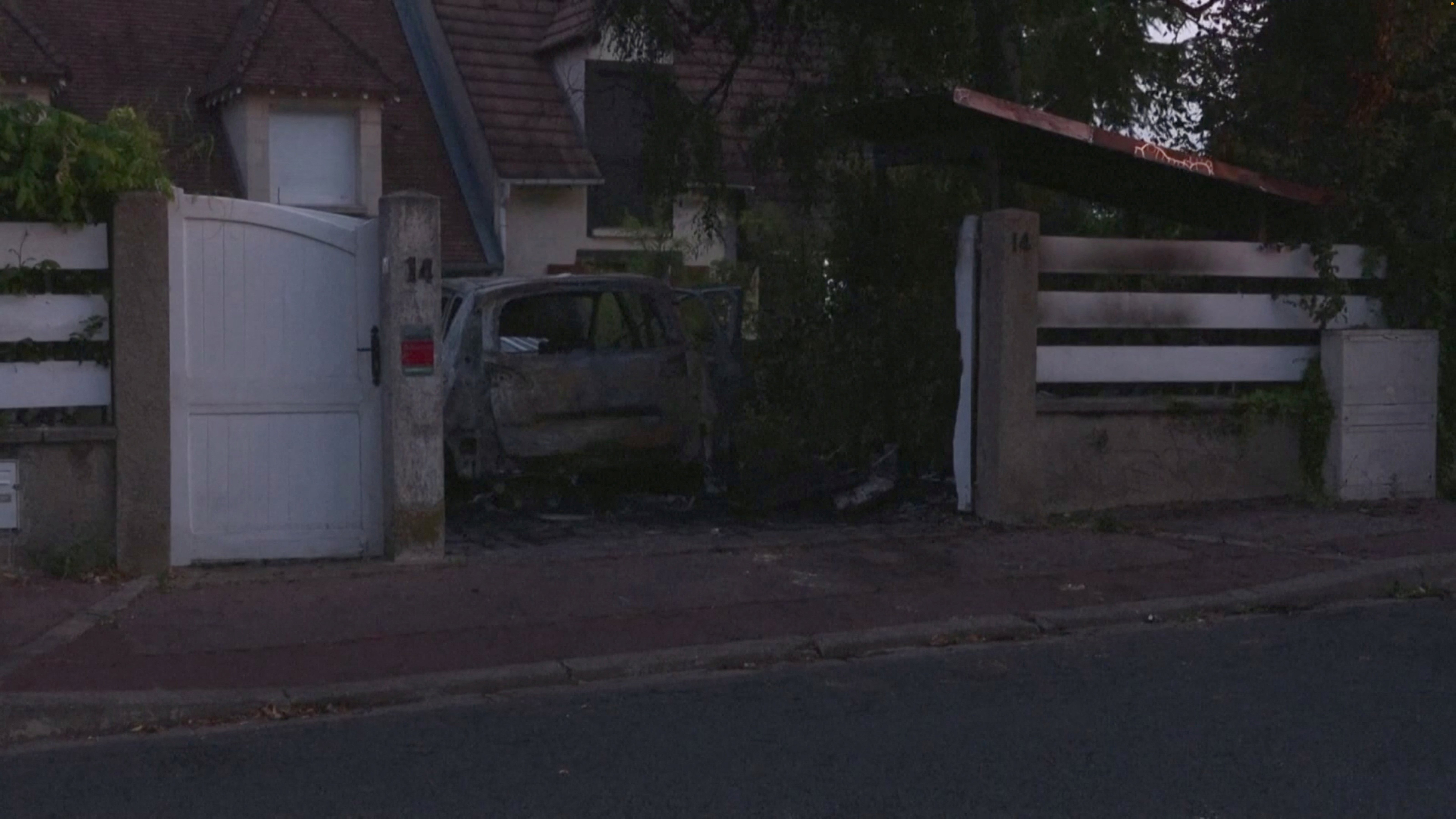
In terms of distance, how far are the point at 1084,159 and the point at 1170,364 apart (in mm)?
1509

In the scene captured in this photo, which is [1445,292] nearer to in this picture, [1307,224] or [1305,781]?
[1307,224]

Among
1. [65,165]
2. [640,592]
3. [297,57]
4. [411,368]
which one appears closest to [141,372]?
[65,165]

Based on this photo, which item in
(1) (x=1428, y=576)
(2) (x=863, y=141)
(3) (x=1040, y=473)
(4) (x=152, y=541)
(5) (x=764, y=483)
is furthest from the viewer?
(2) (x=863, y=141)

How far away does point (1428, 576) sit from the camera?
945 cm

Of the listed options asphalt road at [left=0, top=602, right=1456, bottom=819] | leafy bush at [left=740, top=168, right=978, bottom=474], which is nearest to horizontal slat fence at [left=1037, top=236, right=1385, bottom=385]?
leafy bush at [left=740, top=168, right=978, bottom=474]

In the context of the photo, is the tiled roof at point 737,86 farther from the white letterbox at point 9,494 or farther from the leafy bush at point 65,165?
the white letterbox at point 9,494

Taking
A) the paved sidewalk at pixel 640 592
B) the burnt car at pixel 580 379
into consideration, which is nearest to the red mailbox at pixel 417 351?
the paved sidewalk at pixel 640 592

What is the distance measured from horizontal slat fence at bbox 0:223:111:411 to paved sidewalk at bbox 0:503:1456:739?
994 mm

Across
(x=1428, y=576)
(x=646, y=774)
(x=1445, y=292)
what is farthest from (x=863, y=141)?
(x=646, y=774)

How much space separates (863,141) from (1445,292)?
4.19m

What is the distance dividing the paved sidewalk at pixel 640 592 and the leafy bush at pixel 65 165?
1.93m

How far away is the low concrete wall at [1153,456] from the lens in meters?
10.9

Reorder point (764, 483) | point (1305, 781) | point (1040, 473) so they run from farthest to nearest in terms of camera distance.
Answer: point (764, 483) → point (1040, 473) → point (1305, 781)

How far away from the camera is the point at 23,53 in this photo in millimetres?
17750
